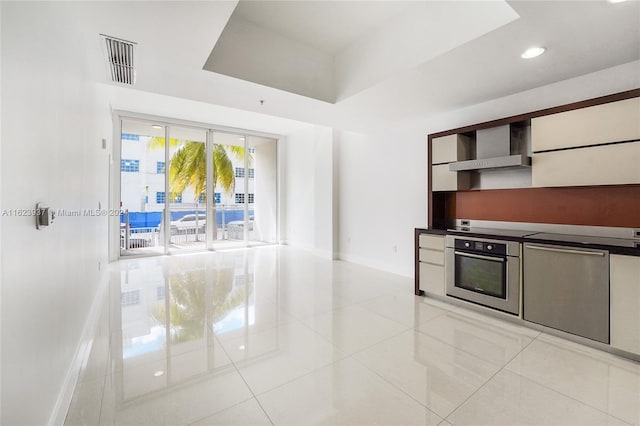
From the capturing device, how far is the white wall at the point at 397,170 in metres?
3.16

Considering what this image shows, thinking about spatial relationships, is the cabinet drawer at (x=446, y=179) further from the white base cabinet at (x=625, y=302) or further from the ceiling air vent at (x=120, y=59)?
the ceiling air vent at (x=120, y=59)

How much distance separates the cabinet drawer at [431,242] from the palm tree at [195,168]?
547cm

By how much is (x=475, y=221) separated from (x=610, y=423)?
101 inches

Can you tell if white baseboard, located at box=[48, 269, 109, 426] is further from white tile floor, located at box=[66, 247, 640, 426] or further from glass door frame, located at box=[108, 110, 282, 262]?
glass door frame, located at box=[108, 110, 282, 262]

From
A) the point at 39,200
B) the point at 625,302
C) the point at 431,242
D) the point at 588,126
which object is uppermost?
the point at 588,126

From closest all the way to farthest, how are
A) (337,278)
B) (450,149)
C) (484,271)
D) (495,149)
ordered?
1. (484,271)
2. (495,149)
3. (450,149)
4. (337,278)

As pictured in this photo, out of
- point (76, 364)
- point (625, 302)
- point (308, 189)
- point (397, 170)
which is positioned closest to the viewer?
point (76, 364)

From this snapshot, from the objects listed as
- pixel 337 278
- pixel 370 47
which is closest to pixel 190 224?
pixel 337 278

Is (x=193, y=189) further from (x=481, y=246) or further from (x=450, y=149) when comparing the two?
(x=481, y=246)

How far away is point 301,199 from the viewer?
7812mm

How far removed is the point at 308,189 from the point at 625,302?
6.06m

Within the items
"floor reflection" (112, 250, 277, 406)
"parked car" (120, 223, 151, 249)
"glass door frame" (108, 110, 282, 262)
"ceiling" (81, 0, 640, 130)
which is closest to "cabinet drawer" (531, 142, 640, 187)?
"ceiling" (81, 0, 640, 130)

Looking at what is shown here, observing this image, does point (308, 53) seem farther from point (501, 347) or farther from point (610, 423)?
point (610, 423)

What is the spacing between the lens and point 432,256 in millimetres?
3779
